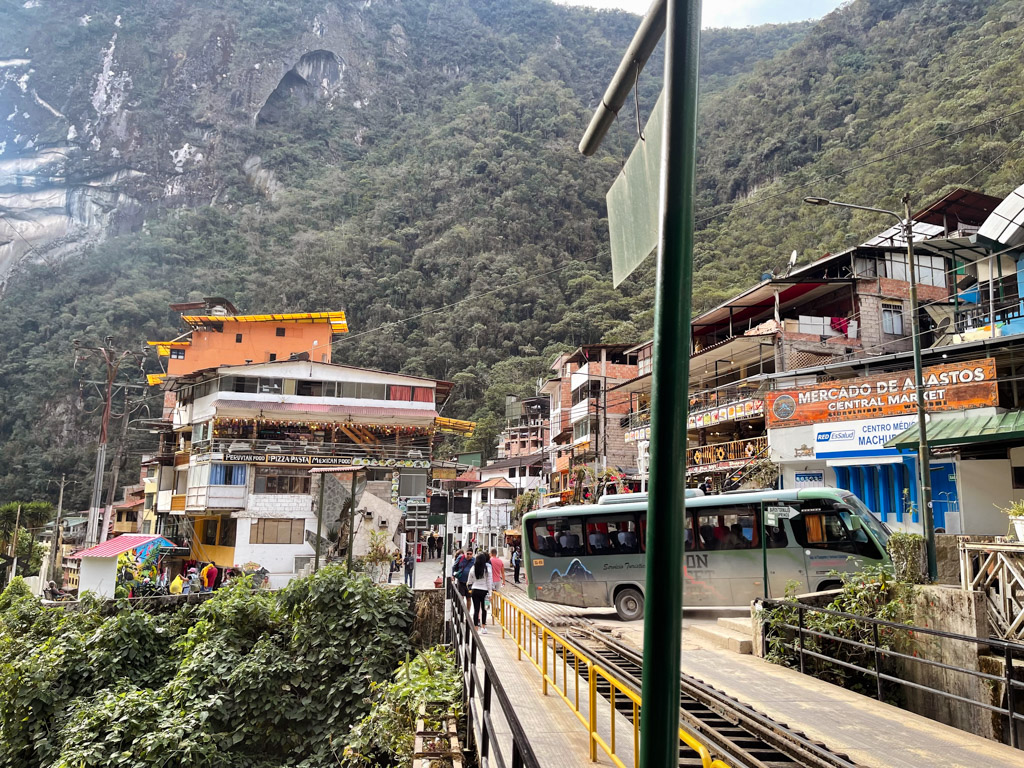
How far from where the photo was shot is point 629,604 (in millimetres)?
17281

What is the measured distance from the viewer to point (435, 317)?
8312cm

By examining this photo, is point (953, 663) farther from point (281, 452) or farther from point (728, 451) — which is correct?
point (281, 452)

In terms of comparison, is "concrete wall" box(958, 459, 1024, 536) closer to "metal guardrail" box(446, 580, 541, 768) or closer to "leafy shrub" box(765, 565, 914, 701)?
"leafy shrub" box(765, 565, 914, 701)

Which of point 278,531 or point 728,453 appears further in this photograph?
point 278,531

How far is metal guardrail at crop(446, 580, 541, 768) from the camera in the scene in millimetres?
4316

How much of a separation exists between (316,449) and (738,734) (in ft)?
102

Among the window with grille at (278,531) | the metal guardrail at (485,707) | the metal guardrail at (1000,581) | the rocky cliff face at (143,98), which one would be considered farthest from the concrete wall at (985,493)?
the rocky cliff face at (143,98)

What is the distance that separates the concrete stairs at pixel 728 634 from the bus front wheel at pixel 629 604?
5.52ft

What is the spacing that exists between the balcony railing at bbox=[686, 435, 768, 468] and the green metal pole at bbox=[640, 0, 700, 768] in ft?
79.8

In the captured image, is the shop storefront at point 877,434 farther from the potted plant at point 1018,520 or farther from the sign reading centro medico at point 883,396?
the potted plant at point 1018,520

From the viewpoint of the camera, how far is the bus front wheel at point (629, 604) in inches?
676

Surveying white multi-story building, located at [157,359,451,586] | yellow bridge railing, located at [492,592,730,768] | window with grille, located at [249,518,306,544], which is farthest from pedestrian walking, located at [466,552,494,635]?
window with grille, located at [249,518,306,544]

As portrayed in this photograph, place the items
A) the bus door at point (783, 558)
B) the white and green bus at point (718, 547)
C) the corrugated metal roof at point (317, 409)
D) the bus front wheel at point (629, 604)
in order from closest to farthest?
the white and green bus at point (718, 547), the bus door at point (783, 558), the bus front wheel at point (629, 604), the corrugated metal roof at point (317, 409)

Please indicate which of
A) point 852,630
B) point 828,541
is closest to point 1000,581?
point 852,630
